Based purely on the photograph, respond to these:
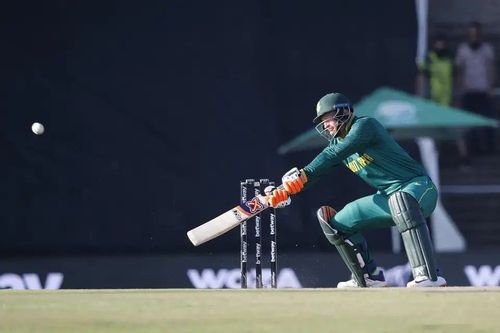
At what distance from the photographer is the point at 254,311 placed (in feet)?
18.4

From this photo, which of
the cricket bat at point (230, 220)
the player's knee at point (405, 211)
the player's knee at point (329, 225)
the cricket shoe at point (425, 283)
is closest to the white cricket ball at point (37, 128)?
the cricket bat at point (230, 220)

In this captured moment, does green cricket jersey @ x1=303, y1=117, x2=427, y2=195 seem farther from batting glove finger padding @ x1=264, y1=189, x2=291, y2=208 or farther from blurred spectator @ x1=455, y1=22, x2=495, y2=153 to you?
blurred spectator @ x1=455, y1=22, x2=495, y2=153

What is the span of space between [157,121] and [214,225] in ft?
9.19

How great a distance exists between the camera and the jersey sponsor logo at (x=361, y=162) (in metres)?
7.73

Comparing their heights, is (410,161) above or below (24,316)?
above

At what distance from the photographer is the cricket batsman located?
7.43 metres

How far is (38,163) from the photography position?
10391 millimetres

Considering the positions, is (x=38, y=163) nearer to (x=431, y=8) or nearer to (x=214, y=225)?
(x=214, y=225)

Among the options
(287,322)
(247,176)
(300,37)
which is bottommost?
(287,322)

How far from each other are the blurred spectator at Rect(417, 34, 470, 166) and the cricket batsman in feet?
8.58

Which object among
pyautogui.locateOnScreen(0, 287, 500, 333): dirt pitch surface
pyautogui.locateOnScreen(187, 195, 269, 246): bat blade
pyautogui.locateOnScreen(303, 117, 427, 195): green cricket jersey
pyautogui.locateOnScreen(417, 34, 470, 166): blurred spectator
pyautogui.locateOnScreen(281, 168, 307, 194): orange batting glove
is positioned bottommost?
pyautogui.locateOnScreen(0, 287, 500, 333): dirt pitch surface

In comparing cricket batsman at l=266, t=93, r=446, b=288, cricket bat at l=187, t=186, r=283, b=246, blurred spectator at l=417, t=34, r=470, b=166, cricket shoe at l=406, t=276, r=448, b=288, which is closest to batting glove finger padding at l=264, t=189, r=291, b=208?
cricket batsman at l=266, t=93, r=446, b=288

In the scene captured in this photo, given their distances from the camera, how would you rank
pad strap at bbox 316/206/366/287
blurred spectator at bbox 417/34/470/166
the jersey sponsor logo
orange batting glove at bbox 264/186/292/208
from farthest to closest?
blurred spectator at bbox 417/34/470/166 → pad strap at bbox 316/206/366/287 → the jersey sponsor logo → orange batting glove at bbox 264/186/292/208

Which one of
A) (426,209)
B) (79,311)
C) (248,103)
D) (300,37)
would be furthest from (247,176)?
(79,311)
